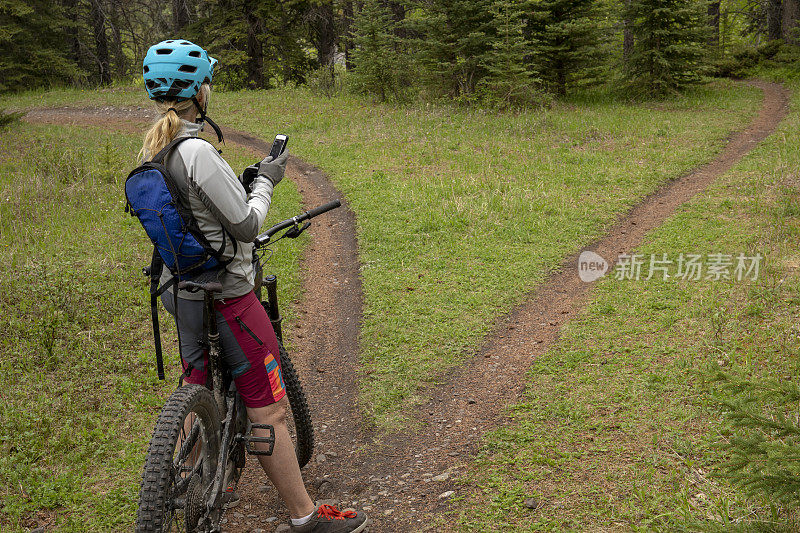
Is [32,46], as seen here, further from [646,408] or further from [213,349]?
[646,408]

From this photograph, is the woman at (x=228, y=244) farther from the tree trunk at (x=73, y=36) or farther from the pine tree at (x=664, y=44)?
the tree trunk at (x=73, y=36)

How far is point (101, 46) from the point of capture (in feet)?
101

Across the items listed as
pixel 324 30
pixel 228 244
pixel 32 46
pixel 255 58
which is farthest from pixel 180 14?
pixel 228 244

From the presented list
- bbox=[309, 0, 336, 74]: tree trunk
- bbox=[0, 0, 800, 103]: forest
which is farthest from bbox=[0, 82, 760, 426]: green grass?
bbox=[309, 0, 336, 74]: tree trunk

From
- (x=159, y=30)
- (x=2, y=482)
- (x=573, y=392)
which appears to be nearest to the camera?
(x=2, y=482)

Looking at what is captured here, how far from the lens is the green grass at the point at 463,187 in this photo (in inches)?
278

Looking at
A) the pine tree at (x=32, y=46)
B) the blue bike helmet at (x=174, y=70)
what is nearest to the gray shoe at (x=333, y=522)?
the blue bike helmet at (x=174, y=70)

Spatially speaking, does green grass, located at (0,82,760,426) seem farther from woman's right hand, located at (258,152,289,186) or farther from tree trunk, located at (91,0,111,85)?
tree trunk, located at (91,0,111,85)

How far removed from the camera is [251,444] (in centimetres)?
367

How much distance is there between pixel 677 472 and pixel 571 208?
→ 22.0ft

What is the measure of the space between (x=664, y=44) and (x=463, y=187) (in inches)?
513

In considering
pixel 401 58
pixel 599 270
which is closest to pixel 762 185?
pixel 599 270

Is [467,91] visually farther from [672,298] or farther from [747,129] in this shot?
[672,298]

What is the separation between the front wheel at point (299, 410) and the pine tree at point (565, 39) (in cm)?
1682
